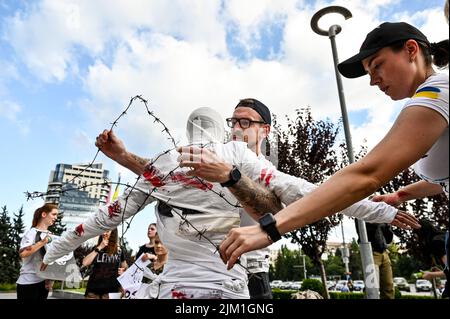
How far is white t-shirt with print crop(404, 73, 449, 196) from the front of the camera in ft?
3.73

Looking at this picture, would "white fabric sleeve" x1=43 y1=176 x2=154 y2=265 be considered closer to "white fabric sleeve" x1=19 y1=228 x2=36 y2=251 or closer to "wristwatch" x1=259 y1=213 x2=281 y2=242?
"wristwatch" x1=259 y1=213 x2=281 y2=242

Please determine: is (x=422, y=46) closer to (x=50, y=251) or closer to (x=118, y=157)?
(x=118, y=157)

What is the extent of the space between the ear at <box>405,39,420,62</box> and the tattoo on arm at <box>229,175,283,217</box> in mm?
993

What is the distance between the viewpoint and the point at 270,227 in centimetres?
114

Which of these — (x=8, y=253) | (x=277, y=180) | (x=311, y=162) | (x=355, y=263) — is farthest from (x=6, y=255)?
(x=355, y=263)

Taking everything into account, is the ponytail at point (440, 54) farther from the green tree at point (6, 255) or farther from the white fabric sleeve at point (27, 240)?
the green tree at point (6, 255)

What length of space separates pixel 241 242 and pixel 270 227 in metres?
0.11

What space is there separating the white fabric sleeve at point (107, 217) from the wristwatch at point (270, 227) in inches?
40.1

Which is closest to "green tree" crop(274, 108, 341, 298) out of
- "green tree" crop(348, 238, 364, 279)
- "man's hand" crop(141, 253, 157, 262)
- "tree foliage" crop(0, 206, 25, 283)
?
"man's hand" crop(141, 253, 157, 262)

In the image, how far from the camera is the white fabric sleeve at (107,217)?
6.69 feet

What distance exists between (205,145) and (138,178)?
475 millimetres

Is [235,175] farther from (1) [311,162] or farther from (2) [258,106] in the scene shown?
(1) [311,162]

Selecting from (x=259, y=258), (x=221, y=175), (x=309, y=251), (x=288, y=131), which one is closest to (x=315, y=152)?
(x=288, y=131)

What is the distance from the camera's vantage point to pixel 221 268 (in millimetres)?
1704
